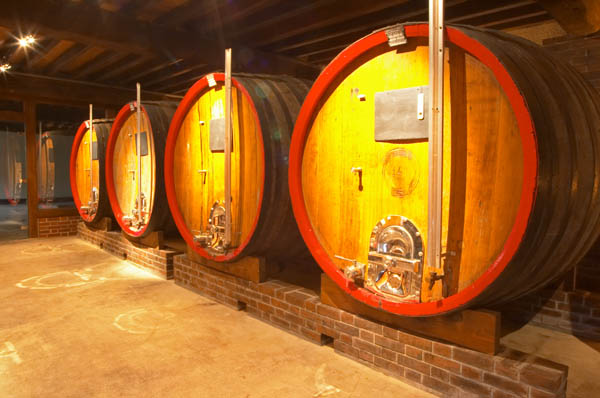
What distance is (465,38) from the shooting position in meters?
1.86

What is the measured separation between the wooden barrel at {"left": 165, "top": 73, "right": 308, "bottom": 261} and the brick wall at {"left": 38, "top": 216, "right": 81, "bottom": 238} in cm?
493

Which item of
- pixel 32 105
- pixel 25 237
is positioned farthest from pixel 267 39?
pixel 25 237

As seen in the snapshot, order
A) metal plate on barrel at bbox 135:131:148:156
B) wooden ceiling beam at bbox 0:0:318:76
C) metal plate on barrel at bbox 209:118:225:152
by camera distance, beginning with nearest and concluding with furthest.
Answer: metal plate on barrel at bbox 209:118:225:152
wooden ceiling beam at bbox 0:0:318:76
metal plate on barrel at bbox 135:131:148:156

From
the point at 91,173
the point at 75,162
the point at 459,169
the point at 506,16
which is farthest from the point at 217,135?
the point at 75,162

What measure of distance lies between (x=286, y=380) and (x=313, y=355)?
1.18ft

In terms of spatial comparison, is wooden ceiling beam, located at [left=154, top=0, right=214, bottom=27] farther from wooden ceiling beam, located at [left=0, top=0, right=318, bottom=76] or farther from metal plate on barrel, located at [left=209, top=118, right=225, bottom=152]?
metal plate on barrel, located at [left=209, top=118, right=225, bottom=152]

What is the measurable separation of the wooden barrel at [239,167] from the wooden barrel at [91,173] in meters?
2.52

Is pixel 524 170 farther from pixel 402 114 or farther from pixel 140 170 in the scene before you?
pixel 140 170

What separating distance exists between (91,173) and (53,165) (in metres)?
4.79

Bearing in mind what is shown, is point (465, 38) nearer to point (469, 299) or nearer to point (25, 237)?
point (469, 299)

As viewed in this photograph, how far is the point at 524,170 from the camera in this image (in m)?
1.72

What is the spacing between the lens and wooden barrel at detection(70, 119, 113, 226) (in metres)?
6.01

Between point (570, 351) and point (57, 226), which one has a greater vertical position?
point (57, 226)

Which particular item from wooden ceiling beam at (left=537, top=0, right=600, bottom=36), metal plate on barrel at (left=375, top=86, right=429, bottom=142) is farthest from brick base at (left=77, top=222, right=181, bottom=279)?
wooden ceiling beam at (left=537, top=0, right=600, bottom=36)
